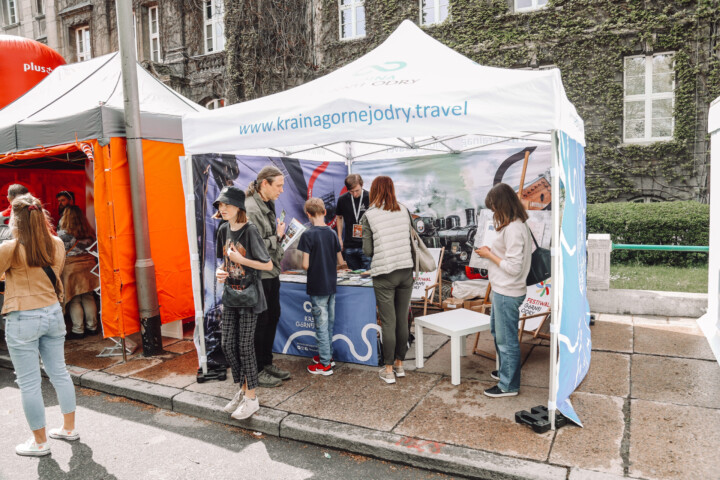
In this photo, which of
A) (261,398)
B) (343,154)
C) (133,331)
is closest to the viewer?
(261,398)

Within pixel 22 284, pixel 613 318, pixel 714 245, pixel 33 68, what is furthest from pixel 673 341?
pixel 33 68

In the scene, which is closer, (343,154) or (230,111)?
(230,111)

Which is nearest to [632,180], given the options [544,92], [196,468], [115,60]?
[544,92]

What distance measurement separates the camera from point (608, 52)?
13.2 m

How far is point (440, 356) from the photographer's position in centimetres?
559

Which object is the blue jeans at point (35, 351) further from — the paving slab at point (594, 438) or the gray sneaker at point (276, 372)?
the paving slab at point (594, 438)

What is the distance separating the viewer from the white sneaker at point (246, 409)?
13.7ft

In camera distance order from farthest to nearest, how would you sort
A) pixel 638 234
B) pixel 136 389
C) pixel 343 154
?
pixel 638 234 < pixel 343 154 < pixel 136 389

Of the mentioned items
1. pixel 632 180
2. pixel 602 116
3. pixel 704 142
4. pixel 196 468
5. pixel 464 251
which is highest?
pixel 602 116

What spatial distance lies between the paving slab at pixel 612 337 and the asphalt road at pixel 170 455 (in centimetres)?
308

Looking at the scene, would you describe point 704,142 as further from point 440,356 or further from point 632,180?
point 440,356

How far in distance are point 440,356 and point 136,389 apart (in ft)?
10.2

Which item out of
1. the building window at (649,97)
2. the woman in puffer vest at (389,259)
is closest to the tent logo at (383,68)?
the woman in puffer vest at (389,259)

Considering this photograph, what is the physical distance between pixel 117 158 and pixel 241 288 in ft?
8.88
